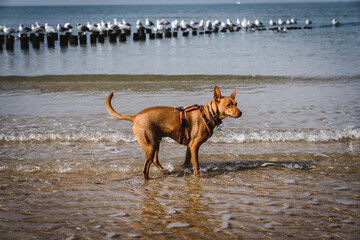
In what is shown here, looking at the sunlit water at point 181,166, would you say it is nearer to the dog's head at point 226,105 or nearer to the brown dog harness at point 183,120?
the brown dog harness at point 183,120

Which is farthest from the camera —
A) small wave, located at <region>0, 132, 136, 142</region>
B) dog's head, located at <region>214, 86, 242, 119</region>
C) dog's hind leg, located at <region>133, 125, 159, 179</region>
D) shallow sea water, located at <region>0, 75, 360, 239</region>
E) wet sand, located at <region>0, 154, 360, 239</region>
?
small wave, located at <region>0, 132, 136, 142</region>

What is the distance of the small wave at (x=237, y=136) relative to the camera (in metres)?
7.64

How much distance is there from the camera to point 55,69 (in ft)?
62.3

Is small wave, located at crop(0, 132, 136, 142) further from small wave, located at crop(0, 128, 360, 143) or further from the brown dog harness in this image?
the brown dog harness

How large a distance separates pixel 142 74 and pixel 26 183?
39.8 feet

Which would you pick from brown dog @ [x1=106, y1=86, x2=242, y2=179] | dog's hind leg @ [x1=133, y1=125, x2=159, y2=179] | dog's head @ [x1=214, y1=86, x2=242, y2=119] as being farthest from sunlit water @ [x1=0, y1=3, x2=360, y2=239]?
dog's head @ [x1=214, y1=86, x2=242, y2=119]

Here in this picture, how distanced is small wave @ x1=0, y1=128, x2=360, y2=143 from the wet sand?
5.05 ft

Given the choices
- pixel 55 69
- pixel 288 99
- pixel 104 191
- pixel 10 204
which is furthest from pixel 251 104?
pixel 55 69

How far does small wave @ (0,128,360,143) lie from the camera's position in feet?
25.1

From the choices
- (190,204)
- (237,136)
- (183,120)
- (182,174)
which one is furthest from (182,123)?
(237,136)

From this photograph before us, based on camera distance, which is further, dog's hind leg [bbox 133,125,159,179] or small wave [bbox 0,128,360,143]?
small wave [bbox 0,128,360,143]

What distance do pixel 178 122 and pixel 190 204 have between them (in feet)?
4.30

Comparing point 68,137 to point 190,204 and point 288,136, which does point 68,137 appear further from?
point 288,136

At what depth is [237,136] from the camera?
25.3 ft
